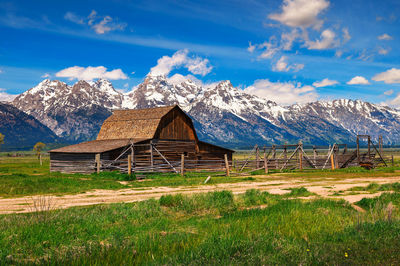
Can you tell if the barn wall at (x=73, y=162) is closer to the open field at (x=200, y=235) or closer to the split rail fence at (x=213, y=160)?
the split rail fence at (x=213, y=160)

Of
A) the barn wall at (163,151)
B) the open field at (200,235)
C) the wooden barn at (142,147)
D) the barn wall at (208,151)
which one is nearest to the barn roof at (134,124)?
the wooden barn at (142,147)

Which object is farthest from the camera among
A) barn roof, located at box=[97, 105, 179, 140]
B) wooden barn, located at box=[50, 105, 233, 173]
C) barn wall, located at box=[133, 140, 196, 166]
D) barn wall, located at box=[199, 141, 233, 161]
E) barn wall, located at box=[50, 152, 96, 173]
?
barn wall, located at box=[199, 141, 233, 161]

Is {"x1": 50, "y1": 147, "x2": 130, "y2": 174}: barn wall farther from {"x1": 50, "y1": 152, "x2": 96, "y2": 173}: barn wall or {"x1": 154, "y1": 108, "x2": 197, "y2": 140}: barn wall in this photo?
{"x1": 154, "y1": 108, "x2": 197, "y2": 140}: barn wall

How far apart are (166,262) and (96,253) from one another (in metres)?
1.81

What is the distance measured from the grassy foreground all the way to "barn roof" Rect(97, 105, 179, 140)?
108ft

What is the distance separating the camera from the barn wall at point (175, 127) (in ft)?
152

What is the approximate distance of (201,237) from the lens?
30.0ft

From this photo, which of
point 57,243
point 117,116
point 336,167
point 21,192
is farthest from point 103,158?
point 57,243

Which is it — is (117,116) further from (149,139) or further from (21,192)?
(21,192)

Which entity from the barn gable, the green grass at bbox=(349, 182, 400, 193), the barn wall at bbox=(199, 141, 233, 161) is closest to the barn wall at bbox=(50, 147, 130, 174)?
the barn gable

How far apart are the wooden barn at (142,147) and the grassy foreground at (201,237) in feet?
80.3

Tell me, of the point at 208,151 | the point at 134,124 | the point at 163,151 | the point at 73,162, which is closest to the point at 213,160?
the point at 163,151

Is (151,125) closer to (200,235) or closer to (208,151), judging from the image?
(208,151)

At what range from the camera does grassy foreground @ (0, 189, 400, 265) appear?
7480 mm
